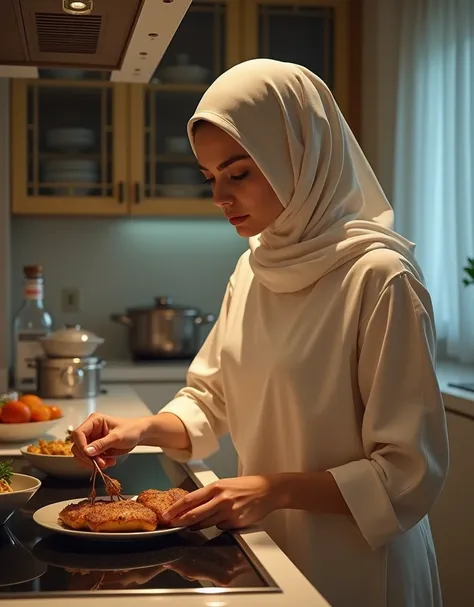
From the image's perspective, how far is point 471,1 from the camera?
346 cm

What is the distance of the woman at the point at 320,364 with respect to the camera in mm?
1347

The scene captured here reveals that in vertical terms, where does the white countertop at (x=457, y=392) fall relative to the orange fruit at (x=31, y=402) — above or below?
below

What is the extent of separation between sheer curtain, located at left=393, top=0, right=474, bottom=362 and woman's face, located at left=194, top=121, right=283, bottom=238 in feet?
6.56

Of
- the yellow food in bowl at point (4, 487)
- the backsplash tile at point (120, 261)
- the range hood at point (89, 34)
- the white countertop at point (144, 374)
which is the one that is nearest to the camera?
the yellow food in bowl at point (4, 487)

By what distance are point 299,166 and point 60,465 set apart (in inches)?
26.1

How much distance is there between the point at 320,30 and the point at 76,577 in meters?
3.28

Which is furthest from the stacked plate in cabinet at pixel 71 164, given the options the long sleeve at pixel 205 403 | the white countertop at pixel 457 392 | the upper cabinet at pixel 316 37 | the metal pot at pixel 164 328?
the long sleeve at pixel 205 403

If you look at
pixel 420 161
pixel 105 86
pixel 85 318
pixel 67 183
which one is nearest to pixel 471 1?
pixel 420 161

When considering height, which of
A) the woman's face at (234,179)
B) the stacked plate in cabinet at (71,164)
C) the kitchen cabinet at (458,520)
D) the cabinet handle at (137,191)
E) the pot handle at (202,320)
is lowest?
the kitchen cabinet at (458,520)

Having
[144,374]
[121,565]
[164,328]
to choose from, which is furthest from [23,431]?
[164,328]

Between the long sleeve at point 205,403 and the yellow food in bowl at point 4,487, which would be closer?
the yellow food in bowl at point 4,487

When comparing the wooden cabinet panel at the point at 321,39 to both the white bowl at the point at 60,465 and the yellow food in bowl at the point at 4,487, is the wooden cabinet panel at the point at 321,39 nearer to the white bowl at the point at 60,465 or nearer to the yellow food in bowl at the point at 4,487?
the white bowl at the point at 60,465

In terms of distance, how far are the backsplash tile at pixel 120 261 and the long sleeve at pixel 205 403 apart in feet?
7.80

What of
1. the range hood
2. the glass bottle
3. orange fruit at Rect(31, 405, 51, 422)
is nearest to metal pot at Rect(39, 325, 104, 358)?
the glass bottle
